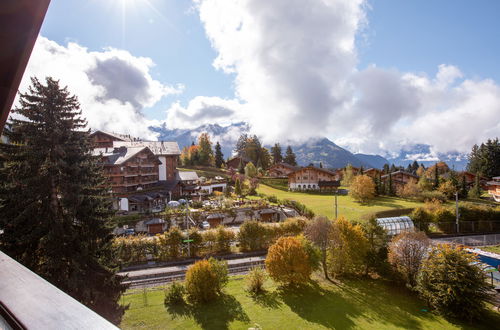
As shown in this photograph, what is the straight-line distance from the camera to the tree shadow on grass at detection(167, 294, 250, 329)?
16.0 metres

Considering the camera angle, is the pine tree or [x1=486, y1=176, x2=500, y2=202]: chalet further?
[x1=486, y1=176, x2=500, y2=202]: chalet

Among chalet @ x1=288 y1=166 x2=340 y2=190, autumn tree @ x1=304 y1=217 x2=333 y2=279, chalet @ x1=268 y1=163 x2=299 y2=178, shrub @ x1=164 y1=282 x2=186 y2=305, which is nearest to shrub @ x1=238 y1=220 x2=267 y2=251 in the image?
autumn tree @ x1=304 y1=217 x2=333 y2=279

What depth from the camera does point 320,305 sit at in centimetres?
1836

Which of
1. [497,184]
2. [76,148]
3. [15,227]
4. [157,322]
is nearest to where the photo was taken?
[15,227]

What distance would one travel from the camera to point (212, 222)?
37125mm

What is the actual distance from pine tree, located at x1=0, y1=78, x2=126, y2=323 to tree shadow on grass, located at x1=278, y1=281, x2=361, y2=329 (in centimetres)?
1098

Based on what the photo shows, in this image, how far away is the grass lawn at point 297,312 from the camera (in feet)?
52.4

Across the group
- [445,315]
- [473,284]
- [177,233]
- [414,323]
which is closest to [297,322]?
[414,323]

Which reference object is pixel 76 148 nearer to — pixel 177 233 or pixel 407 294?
pixel 177 233

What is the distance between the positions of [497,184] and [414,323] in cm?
6287

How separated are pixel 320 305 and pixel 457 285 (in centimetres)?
868

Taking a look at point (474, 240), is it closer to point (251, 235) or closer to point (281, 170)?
point (251, 235)

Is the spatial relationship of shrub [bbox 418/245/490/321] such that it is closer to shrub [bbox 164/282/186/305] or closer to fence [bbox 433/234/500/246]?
shrub [bbox 164/282/186/305]

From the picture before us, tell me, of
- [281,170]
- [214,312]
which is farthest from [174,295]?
[281,170]
